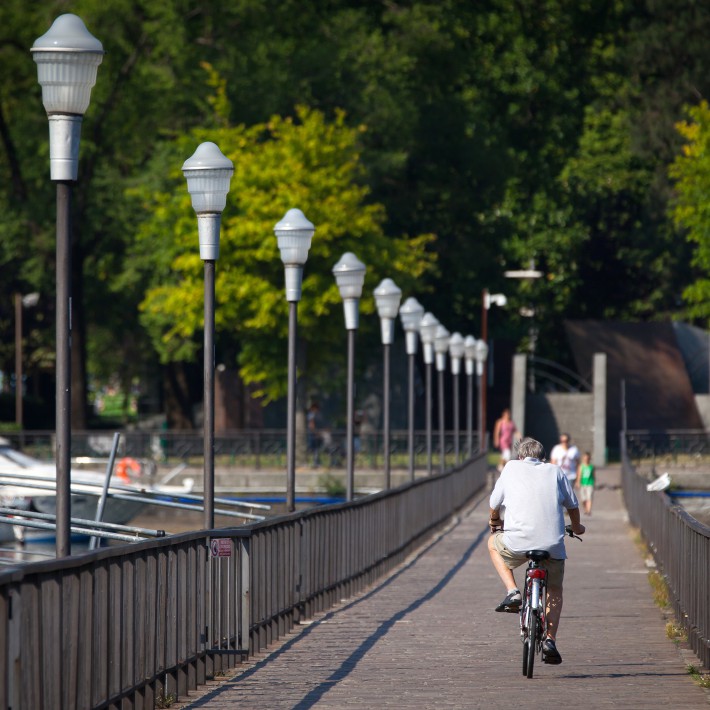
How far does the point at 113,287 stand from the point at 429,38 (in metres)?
15.2

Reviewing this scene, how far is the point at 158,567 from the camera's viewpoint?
10484mm

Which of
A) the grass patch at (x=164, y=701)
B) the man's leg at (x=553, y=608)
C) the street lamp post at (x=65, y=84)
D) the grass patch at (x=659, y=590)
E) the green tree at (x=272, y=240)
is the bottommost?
the grass patch at (x=659, y=590)

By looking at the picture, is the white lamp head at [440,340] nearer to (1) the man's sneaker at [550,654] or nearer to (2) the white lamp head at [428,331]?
(2) the white lamp head at [428,331]

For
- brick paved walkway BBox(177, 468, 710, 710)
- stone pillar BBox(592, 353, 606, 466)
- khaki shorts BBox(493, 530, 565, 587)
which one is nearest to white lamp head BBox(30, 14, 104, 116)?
brick paved walkway BBox(177, 468, 710, 710)

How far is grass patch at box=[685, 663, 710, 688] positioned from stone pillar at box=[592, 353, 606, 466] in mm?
48329

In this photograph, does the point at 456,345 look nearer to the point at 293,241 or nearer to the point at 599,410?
the point at 599,410

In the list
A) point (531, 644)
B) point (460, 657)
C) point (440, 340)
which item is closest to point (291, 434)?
point (460, 657)

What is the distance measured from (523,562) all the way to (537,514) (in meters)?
0.39

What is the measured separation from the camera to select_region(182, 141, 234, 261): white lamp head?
15.3 metres

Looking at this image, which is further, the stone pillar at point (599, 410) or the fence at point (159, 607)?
the stone pillar at point (599, 410)

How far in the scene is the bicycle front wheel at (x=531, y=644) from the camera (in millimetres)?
11211

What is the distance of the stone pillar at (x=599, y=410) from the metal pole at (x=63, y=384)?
5117cm

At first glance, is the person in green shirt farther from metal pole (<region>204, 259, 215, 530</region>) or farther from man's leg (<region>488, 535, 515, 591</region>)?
man's leg (<region>488, 535, 515, 591</region>)

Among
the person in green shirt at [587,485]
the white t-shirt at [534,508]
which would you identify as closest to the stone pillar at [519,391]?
the person in green shirt at [587,485]
